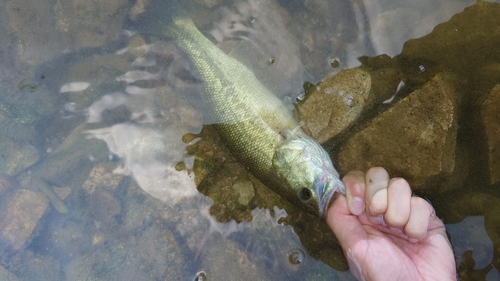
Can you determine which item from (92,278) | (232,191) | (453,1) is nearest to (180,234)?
(232,191)

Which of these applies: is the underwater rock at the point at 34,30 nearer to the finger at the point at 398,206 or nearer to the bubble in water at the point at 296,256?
the bubble in water at the point at 296,256

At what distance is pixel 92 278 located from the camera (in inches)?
148

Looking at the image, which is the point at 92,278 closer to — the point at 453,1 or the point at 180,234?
the point at 180,234

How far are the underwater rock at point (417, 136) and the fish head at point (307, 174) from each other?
1.92ft

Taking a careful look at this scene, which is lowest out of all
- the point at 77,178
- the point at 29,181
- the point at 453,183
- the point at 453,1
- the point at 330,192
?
the point at 29,181

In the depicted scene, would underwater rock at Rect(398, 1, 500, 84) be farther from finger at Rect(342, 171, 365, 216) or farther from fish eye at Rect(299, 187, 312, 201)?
fish eye at Rect(299, 187, 312, 201)

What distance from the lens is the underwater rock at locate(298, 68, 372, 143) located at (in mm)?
3449

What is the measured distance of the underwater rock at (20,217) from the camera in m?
3.91

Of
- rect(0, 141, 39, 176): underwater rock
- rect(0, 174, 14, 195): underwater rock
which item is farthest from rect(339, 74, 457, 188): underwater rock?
rect(0, 174, 14, 195): underwater rock

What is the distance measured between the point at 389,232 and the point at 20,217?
4111 millimetres

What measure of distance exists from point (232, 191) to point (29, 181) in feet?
8.22

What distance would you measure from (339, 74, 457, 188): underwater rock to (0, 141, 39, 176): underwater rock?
149 inches

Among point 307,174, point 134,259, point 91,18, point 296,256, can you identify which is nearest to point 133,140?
point 134,259

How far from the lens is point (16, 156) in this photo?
156 inches
